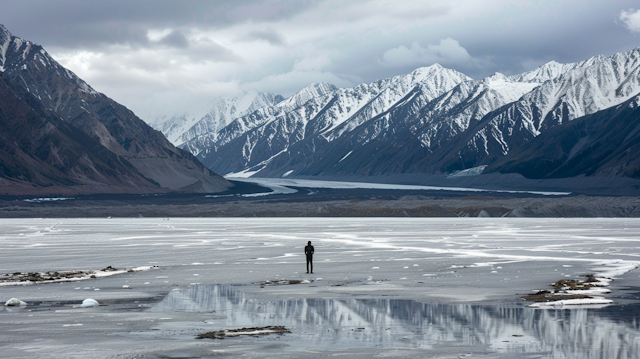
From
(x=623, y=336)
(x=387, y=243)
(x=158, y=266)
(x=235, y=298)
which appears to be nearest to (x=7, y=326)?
(x=235, y=298)

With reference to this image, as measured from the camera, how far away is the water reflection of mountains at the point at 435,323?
1736cm

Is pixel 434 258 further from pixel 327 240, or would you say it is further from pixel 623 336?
pixel 623 336

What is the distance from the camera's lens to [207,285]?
30.8 metres

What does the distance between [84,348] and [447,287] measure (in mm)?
15496

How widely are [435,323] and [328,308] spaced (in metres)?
4.11

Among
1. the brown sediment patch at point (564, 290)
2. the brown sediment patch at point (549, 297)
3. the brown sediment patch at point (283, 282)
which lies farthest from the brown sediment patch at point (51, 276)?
the brown sediment patch at point (564, 290)

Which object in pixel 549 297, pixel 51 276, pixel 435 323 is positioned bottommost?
pixel 435 323

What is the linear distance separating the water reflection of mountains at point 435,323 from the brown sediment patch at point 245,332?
52 centimetres

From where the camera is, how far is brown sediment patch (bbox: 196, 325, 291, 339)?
18.7m

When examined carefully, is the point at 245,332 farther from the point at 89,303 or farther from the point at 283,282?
the point at 283,282

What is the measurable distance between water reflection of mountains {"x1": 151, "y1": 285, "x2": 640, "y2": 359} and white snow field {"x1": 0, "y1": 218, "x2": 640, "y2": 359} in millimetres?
47

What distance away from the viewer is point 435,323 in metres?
20.6

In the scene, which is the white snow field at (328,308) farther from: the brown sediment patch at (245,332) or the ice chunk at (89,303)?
the brown sediment patch at (245,332)

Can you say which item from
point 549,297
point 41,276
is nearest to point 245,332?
point 549,297
